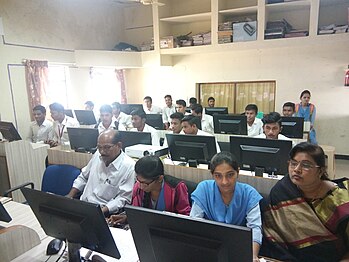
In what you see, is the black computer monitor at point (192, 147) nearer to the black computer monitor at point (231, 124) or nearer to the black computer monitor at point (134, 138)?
the black computer monitor at point (134, 138)

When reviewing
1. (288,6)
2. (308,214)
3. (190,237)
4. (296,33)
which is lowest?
(308,214)

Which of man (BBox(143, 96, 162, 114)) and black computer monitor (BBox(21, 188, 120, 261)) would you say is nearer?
black computer monitor (BBox(21, 188, 120, 261))

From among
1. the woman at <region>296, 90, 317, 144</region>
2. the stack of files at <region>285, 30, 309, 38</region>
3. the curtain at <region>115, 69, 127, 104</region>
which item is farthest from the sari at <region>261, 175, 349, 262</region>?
the curtain at <region>115, 69, 127, 104</region>

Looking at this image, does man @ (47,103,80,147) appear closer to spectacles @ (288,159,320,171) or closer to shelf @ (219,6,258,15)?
spectacles @ (288,159,320,171)

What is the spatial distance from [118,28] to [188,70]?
2.24 meters

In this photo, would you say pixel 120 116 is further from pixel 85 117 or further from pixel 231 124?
pixel 231 124

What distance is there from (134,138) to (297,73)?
4291 millimetres

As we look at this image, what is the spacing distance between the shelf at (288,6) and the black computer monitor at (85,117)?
3.97 meters

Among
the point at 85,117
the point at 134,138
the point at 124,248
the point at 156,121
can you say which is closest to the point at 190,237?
the point at 124,248

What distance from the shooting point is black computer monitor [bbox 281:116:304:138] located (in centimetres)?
362

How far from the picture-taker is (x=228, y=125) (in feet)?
12.3

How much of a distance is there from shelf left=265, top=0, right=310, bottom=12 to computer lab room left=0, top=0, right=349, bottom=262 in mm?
24

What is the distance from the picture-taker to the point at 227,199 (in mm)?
1597

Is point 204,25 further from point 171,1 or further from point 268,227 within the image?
point 268,227
